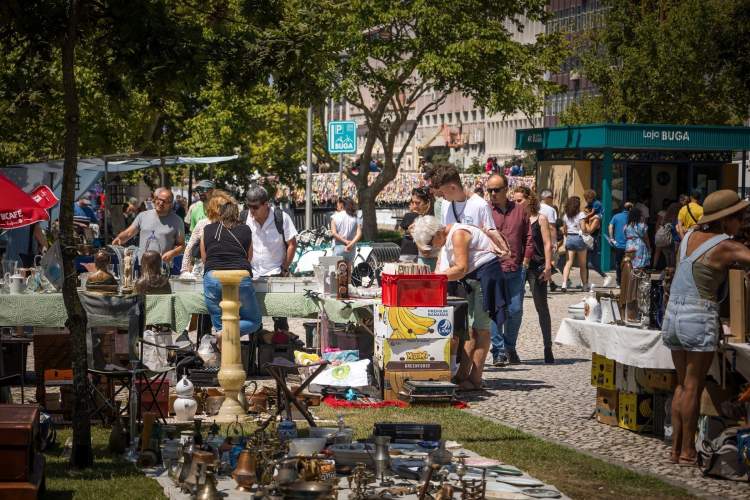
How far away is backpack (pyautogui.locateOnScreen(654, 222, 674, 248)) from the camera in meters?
22.2

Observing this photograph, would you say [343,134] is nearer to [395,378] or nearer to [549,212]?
[549,212]

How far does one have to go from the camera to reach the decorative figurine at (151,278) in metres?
13.4

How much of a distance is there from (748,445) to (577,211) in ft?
53.1

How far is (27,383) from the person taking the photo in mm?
10906

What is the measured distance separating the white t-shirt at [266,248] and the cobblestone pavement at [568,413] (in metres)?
2.54

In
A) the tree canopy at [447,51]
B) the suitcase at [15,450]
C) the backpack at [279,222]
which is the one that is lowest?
the suitcase at [15,450]

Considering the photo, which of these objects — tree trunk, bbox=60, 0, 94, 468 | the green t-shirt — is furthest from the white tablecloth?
the green t-shirt

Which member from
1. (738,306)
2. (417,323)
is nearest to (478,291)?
(417,323)

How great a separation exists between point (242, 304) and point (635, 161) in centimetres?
2037

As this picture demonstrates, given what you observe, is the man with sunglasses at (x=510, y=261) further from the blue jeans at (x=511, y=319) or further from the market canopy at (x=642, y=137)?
the market canopy at (x=642, y=137)

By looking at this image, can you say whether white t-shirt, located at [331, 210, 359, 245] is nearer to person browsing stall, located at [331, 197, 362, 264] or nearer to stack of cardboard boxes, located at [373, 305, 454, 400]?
person browsing stall, located at [331, 197, 362, 264]

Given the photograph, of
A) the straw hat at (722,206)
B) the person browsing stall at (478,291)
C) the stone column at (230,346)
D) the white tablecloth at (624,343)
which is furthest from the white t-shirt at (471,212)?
the straw hat at (722,206)

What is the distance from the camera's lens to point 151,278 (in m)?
13.6

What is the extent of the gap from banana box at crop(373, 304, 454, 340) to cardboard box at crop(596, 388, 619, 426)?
1615mm
